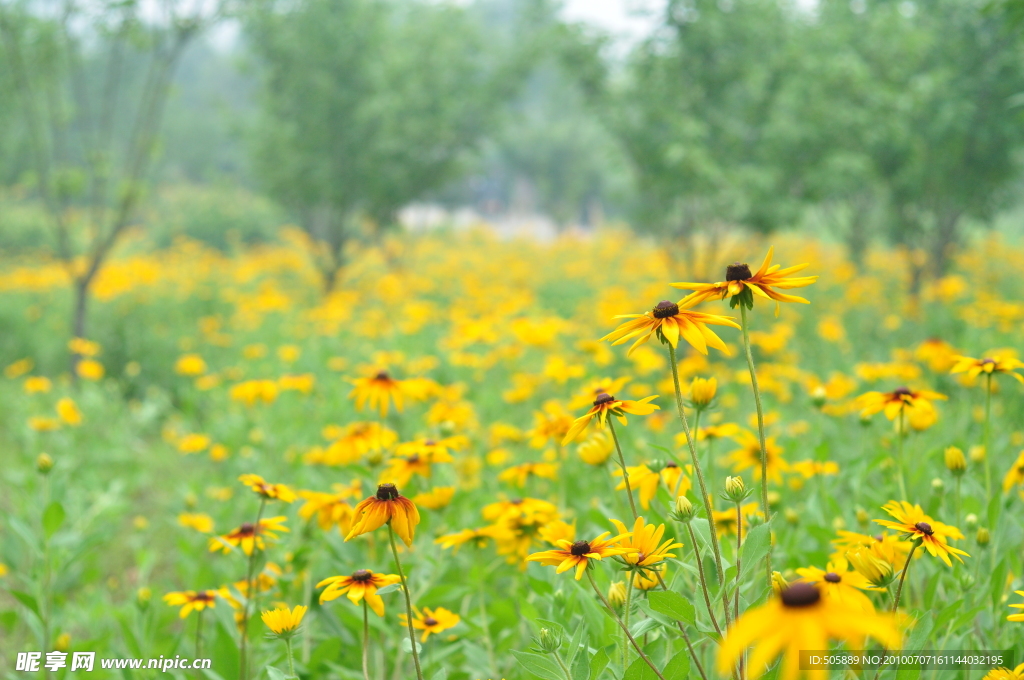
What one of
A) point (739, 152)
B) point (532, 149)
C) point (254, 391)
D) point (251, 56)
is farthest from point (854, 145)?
point (532, 149)

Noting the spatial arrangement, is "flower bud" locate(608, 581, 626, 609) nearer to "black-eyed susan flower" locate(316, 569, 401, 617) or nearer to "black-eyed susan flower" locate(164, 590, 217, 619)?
"black-eyed susan flower" locate(316, 569, 401, 617)

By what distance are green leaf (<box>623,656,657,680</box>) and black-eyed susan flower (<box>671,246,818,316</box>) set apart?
0.55 meters

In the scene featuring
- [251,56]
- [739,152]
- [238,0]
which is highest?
[251,56]

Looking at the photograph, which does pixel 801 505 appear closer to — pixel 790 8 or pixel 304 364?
pixel 304 364

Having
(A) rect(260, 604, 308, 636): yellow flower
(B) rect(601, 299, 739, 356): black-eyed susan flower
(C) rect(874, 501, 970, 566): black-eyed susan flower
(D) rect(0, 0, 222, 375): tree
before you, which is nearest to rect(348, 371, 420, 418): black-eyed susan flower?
(A) rect(260, 604, 308, 636): yellow flower

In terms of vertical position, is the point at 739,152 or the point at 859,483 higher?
the point at 739,152

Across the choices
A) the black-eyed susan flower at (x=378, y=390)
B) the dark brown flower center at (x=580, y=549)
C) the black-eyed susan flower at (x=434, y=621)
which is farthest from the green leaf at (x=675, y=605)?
the black-eyed susan flower at (x=378, y=390)

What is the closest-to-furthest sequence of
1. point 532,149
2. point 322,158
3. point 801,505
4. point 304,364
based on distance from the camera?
point 801,505, point 304,364, point 322,158, point 532,149

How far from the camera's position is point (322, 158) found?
9.30m

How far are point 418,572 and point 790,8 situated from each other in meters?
6.16

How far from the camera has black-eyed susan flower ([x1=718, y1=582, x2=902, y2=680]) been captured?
54 centimetres

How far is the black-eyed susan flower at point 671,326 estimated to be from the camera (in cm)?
95

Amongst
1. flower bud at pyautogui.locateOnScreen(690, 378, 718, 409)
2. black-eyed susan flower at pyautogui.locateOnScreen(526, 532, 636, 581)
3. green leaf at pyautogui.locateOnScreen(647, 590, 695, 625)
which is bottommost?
green leaf at pyautogui.locateOnScreen(647, 590, 695, 625)

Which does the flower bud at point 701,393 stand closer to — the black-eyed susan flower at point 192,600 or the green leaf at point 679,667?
the green leaf at point 679,667
